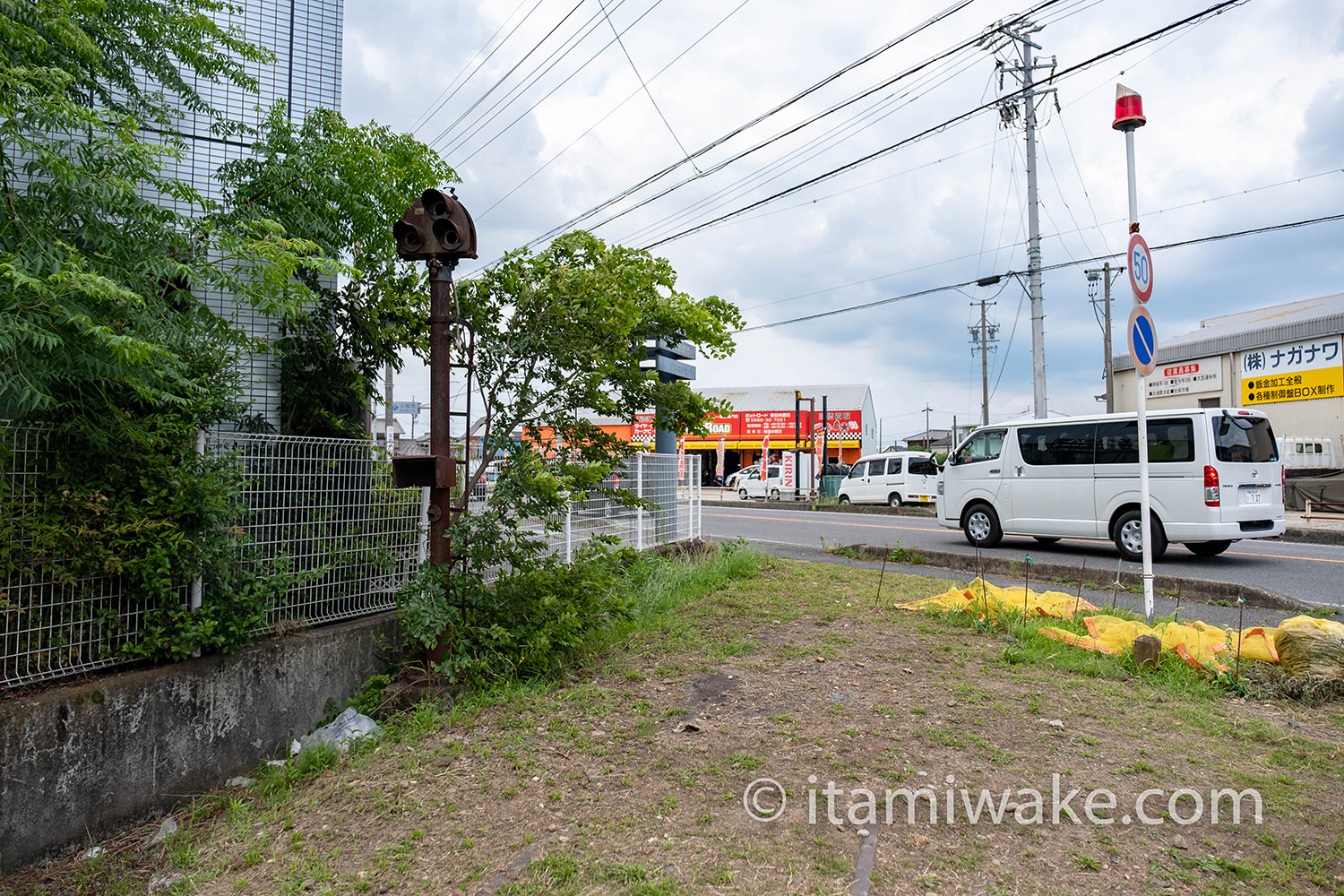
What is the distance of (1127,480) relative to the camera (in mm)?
10000

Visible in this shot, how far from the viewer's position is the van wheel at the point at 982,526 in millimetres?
11852

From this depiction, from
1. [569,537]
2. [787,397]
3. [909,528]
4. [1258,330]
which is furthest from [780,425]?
[569,537]

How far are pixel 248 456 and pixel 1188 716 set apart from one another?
5.21 metres

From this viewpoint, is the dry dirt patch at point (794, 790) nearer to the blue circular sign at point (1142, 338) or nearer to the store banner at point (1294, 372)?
the blue circular sign at point (1142, 338)

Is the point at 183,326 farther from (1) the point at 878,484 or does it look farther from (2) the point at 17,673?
(1) the point at 878,484

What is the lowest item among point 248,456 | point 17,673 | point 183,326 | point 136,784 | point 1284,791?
point 136,784

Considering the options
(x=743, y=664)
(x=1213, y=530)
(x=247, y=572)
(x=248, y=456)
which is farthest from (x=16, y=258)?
(x=1213, y=530)

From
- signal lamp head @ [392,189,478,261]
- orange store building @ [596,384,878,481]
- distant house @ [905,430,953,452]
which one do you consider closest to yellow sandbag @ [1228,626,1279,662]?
signal lamp head @ [392,189,478,261]

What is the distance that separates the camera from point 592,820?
9.48ft

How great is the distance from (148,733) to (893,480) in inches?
813

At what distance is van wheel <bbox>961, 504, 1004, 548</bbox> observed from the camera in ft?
38.9

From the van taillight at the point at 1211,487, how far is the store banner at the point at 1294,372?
16748 millimetres

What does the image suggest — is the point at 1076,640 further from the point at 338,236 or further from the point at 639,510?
the point at 338,236

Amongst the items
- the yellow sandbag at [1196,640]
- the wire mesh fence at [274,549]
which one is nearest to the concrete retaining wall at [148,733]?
the wire mesh fence at [274,549]
